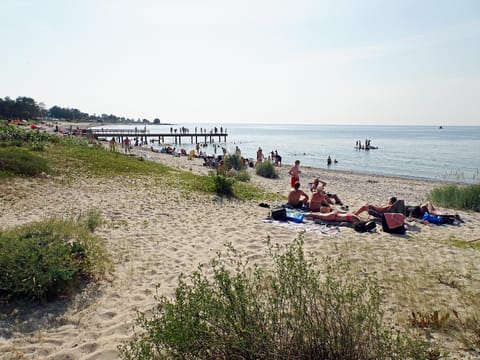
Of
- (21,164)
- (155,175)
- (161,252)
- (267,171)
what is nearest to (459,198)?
(267,171)

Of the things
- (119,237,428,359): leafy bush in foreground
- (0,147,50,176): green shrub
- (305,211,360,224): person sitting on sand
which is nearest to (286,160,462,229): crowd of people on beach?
(305,211,360,224): person sitting on sand

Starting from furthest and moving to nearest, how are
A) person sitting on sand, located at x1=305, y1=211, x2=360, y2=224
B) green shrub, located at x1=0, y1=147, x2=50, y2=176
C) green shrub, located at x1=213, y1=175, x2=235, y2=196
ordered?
green shrub, located at x1=213, y1=175, x2=235, y2=196
green shrub, located at x1=0, y1=147, x2=50, y2=176
person sitting on sand, located at x1=305, y1=211, x2=360, y2=224

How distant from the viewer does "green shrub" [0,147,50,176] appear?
10438 mm

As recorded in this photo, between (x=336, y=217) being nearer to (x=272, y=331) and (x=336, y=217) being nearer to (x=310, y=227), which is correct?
(x=310, y=227)

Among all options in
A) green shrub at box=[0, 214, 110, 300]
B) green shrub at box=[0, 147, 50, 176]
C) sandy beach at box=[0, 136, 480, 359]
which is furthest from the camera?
green shrub at box=[0, 147, 50, 176]

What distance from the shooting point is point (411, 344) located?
211 centimetres

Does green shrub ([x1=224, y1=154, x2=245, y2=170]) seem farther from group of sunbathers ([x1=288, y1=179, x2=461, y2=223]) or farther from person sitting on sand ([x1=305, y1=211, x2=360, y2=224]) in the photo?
person sitting on sand ([x1=305, y1=211, x2=360, y2=224])

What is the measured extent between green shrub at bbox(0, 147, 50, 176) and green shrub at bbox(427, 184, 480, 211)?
41.6ft

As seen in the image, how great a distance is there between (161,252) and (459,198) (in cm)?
975

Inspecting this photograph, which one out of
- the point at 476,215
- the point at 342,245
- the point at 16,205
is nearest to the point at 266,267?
the point at 342,245

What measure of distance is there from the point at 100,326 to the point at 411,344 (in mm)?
2767

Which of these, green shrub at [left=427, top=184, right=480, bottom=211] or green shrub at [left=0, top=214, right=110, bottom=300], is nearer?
green shrub at [left=0, top=214, right=110, bottom=300]

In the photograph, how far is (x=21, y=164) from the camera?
10.7 meters

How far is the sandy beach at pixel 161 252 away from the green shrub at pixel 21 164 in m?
0.68
